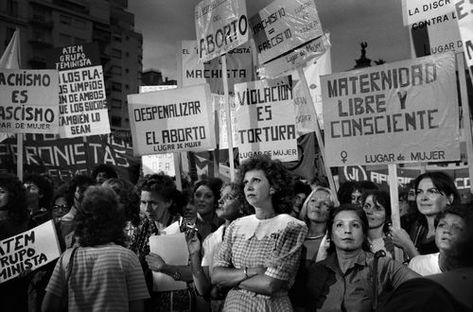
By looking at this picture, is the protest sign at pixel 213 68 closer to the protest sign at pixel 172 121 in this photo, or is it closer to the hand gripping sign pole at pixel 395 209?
the protest sign at pixel 172 121

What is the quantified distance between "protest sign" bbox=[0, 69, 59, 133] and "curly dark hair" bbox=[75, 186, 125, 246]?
4450mm

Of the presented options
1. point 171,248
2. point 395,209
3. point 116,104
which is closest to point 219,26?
point 395,209

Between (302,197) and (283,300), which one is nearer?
(283,300)

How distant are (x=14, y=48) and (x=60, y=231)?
564cm

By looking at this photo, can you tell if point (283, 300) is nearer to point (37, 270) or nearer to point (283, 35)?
point (37, 270)

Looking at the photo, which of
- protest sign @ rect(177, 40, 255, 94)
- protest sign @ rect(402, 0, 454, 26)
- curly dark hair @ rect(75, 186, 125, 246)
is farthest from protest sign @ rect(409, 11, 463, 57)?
curly dark hair @ rect(75, 186, 125, 246)

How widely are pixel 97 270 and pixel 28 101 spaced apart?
4847 millimetres

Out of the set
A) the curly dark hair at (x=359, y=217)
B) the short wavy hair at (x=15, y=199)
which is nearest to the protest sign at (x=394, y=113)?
the curly dark hair at (x=359, y=217)

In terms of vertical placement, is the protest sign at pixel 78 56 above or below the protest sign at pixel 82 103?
above

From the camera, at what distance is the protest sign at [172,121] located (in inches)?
264

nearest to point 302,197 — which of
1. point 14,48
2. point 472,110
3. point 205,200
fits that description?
point 205,200

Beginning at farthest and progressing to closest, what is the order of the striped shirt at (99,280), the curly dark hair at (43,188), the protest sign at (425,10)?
the curly dark hair at (43,188) → the protest sign at (425,10) → the striped shirt at (99,280)

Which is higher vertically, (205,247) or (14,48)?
(14,48)

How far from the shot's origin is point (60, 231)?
4117mm
